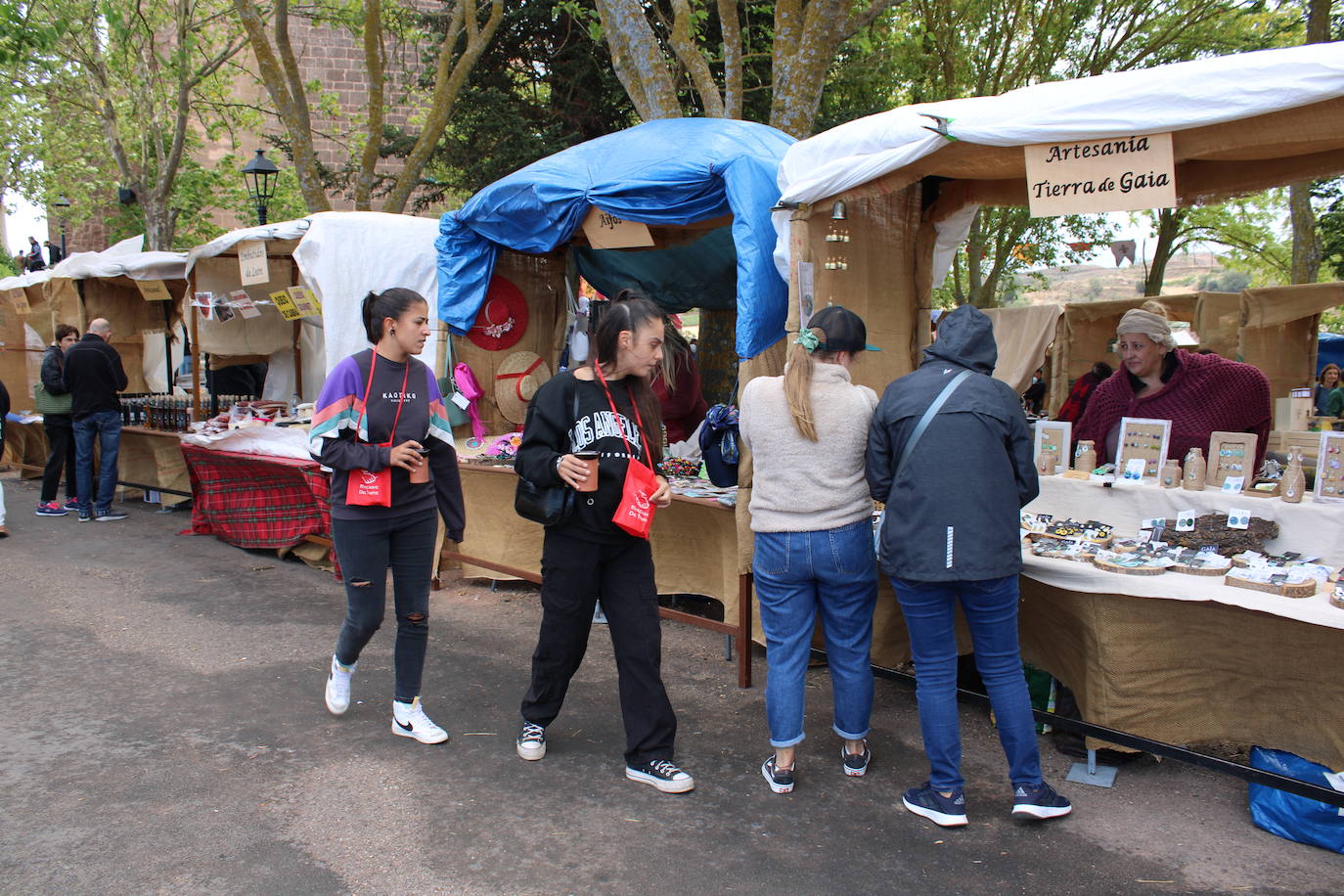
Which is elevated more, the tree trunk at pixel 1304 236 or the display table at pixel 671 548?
the tree trunk at pixel 1304 236

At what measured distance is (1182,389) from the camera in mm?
4215

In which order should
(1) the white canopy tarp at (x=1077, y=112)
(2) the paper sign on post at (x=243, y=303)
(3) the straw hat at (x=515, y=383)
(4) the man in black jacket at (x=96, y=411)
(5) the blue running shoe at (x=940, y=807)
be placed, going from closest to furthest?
(1) the white canopy tarp at (x=1077, y=112)
(5) the blue running shoe at (x=940, y=807)
(3) the straw hat at (x=515, y=383)
(2) the paper sign on post at (x=243, y=303)
(4) the man in black jacket at (x=96, y=411)

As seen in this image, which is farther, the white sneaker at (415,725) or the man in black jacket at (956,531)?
→ the white sneaker at (415,725)

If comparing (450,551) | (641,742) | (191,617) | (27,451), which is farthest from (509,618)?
(27,451)

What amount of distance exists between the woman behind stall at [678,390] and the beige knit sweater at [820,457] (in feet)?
9.75

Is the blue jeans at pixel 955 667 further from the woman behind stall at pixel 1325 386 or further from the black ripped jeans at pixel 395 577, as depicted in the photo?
the woman behind stall at pixel 1325 386

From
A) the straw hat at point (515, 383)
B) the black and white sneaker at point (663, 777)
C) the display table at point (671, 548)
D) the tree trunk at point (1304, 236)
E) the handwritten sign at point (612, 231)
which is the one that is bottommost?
the black and white sneaker at point (663, 777)

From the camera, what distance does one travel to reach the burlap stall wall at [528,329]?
6648 millimetres

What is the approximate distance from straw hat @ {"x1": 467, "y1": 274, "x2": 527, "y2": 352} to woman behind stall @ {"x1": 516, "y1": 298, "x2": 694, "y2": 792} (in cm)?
335

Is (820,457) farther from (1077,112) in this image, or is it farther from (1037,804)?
(1077,112)

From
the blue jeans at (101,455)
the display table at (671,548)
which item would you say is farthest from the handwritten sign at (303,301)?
the blue jeans at (101,455)

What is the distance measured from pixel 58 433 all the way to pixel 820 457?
8481mm

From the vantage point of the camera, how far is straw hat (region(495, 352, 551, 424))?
22.1 feet

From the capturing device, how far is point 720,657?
5.04 m
